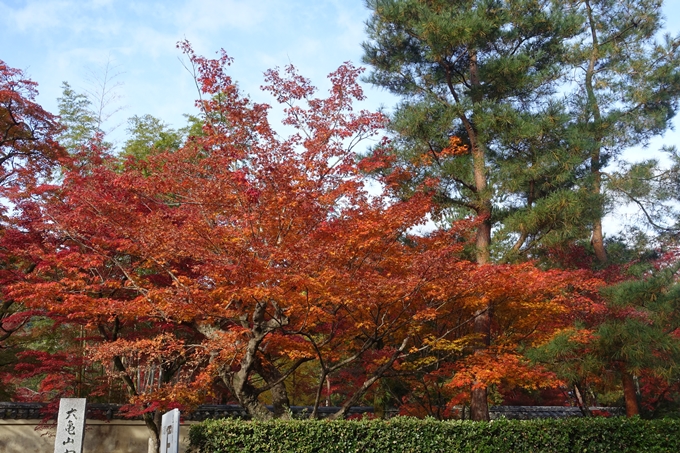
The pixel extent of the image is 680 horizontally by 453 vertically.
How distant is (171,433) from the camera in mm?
6207

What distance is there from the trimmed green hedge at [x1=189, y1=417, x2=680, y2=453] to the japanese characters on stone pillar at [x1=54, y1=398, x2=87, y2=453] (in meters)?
2.04

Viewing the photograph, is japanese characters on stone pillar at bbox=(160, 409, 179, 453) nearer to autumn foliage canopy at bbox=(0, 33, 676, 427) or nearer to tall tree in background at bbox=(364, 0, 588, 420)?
autumn foliage canopy at bbox=(0, 33, 676, 427)

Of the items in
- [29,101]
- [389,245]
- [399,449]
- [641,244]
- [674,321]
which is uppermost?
[29,101]

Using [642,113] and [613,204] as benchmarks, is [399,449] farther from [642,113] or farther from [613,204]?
[642,113]

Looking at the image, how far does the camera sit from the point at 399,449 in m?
9.02

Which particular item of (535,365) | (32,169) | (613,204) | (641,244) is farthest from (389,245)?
(641,244)

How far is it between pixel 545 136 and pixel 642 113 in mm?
5608

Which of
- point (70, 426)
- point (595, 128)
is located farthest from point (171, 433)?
point (595, 128)

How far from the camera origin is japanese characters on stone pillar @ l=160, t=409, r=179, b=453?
6.03 m

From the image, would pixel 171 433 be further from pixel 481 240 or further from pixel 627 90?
pixel 627 90

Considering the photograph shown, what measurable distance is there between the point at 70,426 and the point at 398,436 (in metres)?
4.92

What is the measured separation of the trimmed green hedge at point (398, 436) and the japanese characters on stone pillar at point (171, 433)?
2.84 metres

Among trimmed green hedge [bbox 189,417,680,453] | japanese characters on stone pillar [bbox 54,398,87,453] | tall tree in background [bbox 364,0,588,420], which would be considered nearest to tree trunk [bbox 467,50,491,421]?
tall tree in background [bbox 364,0,588,420]

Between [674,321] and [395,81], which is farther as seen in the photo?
[395,81]
